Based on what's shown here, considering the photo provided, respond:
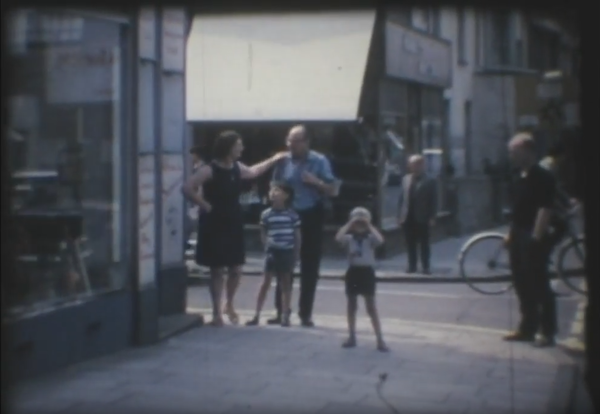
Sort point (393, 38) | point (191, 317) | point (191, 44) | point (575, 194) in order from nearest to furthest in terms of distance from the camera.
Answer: point (575, 194)
point (393, 38)
point (191, 44)
point (191, 317)

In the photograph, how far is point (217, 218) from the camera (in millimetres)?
10742

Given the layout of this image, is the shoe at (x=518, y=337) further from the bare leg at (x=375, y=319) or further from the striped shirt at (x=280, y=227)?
the striped shirt at (x=280, y=227)

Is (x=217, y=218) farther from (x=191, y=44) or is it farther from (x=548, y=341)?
(x=548, y=341)

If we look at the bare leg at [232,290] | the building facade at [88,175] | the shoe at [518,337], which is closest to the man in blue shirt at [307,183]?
the bare leg at [232,290]

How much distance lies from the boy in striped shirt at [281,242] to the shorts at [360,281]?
90 centimetres

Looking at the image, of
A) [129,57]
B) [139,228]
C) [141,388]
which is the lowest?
[141,388]

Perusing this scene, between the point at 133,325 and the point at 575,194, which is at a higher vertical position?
the point at 575,194

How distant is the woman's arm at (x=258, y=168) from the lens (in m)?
10.5

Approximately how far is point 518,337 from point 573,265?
44.8 inches

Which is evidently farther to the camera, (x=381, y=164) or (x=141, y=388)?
(x=381, y=164)

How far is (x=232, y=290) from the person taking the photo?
35.9 ft

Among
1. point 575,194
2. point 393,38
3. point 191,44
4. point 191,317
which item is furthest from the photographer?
point 191,317

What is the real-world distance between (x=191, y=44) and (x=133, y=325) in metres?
1.95

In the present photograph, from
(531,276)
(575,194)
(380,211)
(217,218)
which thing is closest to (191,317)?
(217,218)
